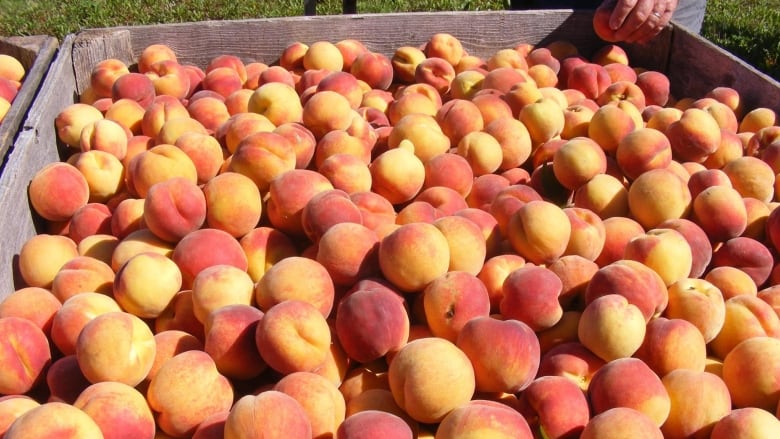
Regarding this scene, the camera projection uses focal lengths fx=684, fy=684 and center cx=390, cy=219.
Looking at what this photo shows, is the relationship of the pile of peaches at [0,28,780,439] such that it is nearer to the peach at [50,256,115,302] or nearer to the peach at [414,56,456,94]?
the peach at [50,256,115,302]

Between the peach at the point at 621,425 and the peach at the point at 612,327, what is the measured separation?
0.17m

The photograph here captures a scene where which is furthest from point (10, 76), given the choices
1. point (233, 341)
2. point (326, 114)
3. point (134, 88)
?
point (233, 341)

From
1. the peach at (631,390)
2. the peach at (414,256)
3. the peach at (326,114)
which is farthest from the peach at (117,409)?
the peach at (326,114)

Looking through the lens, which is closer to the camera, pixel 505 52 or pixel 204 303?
pixel 204 303

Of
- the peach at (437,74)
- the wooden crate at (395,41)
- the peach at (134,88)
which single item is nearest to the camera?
the peach at (134,88)

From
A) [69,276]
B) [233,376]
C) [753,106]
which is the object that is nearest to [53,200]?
[69,276]

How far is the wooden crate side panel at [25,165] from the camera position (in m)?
1.46

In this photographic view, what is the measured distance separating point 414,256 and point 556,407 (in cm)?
38

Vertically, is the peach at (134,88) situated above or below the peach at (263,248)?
above

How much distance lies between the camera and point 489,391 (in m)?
1.17

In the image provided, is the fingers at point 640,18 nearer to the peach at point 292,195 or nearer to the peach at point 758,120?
the peach at point 758,120

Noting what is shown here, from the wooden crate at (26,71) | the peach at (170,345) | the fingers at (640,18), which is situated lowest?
the peach at (170,345)

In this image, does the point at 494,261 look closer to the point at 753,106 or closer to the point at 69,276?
the point at 69,276

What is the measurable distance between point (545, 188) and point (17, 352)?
50.1 inches
